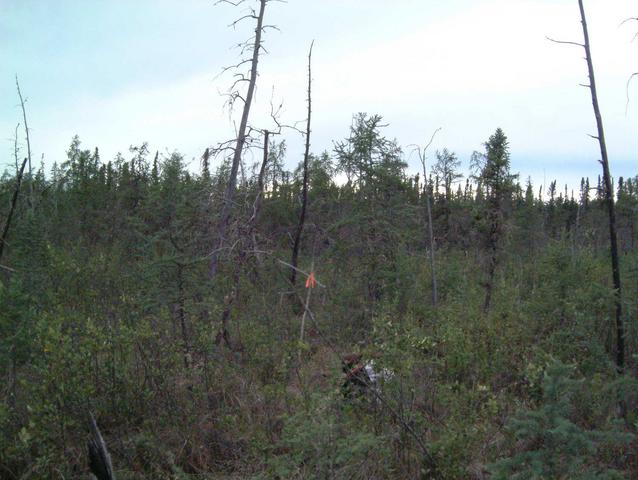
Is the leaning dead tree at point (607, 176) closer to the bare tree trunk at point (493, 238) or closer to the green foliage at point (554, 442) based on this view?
the green foliage at point (554, 442)

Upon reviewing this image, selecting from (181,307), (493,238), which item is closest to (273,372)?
(181,307)

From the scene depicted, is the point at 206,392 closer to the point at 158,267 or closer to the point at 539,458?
the point at 158,267

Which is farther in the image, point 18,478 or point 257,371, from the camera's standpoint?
point 257,371

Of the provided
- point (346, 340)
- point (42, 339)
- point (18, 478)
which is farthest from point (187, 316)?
point (346, 340)

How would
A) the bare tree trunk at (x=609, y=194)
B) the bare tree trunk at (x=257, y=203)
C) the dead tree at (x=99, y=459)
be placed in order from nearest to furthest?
the dead tree at (x=99, y=459), the bare tree trunk at (x=609, y=194), the bare tree trunk at (x=257, y=203)

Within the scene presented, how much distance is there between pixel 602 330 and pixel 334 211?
1505cm

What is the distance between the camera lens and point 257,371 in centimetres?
659

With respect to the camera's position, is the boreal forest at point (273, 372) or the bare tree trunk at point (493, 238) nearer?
the boreal forest at point (273, 372)

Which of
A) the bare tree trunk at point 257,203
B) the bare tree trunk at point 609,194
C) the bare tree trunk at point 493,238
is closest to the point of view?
the bare tree trunk at point 609,194

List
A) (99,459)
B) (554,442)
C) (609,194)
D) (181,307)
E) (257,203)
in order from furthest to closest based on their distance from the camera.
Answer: (257,203) → (609,194) → (181,307) → (99,459) → (554,442)

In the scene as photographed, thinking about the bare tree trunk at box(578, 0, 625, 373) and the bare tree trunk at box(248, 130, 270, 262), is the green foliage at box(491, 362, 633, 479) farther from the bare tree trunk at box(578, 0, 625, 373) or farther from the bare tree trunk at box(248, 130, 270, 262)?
the bare tree trunk at box(248, 130, 270, 262)

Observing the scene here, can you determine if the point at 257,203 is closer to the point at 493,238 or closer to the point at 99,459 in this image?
the point at 99,459

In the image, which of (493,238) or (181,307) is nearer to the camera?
(181,307)

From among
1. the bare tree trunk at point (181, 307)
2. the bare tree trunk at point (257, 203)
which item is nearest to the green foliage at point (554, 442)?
the bare tree trunk at point (181, 307)
